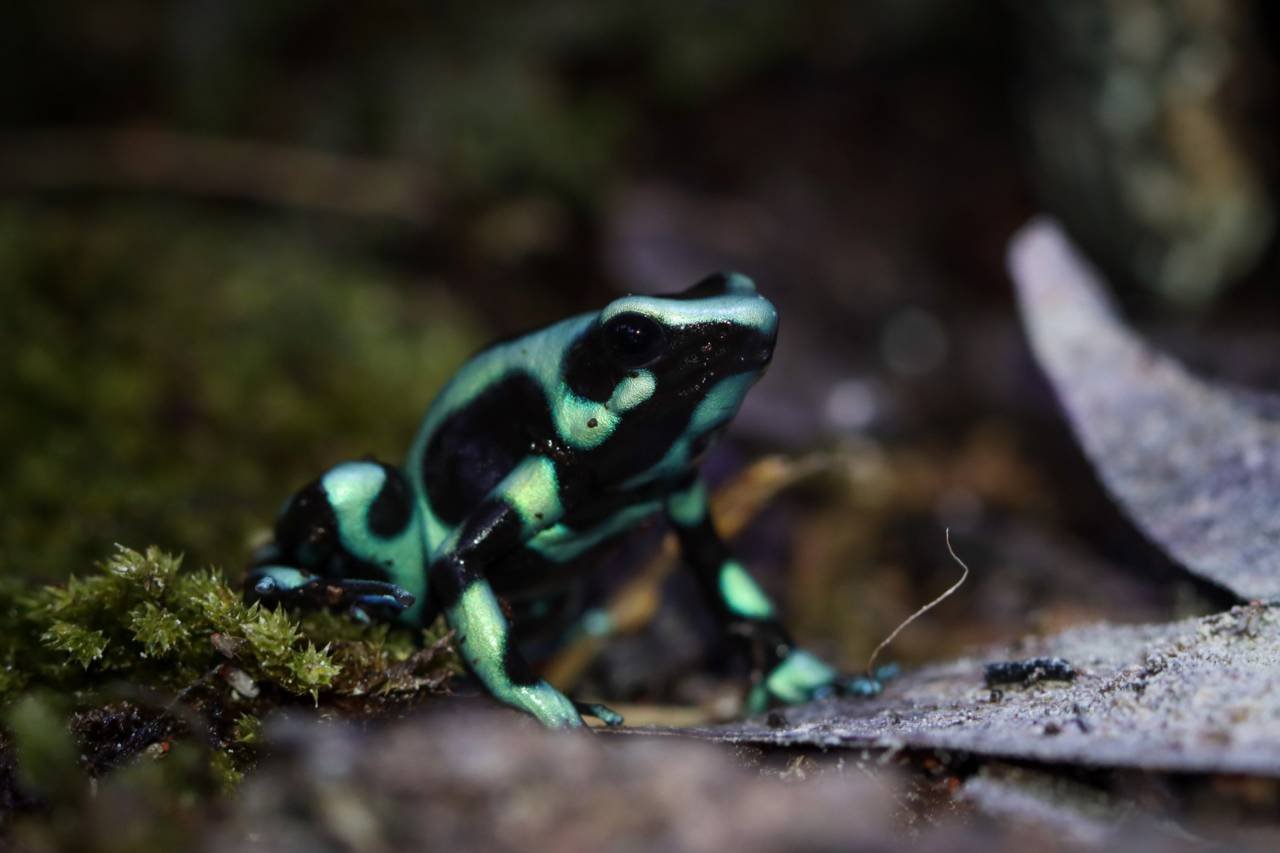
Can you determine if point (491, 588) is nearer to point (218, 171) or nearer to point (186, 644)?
point (186, 644)

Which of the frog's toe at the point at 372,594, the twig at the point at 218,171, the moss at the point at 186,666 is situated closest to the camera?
the moss at the point at 186,666

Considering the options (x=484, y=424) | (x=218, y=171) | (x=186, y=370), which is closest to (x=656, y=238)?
(x=186, y=370)

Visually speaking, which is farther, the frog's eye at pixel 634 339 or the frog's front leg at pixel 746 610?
the frog's front leg at pixel 746 610

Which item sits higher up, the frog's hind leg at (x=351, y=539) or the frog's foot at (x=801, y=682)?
the frog's hind leg at (x=351, y=539)

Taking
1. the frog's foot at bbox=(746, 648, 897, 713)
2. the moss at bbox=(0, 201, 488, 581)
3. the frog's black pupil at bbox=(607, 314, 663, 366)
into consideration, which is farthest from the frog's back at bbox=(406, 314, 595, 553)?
the frog's foot at bbox=(746, 648, 897, 713)

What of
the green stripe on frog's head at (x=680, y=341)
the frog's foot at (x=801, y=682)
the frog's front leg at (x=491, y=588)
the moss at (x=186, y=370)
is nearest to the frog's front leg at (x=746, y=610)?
the frog's foot at (x=801, y=682)

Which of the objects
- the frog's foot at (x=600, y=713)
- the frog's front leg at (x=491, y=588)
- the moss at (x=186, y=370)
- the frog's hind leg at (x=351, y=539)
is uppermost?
the moss at (x=186, y=370)

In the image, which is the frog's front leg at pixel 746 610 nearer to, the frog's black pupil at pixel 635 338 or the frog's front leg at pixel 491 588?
the frog's front leg at pixel 491 588
